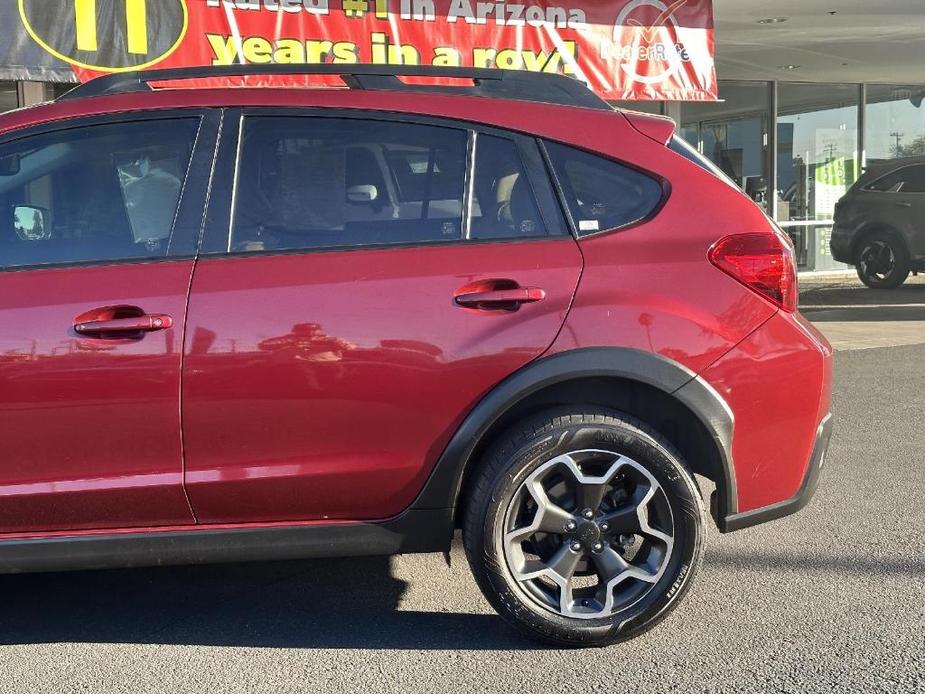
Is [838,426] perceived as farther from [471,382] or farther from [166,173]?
[166,173]

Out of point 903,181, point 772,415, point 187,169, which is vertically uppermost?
point 187,169

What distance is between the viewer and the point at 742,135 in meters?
16.4

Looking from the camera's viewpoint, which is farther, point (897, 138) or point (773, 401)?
point (897, 138)

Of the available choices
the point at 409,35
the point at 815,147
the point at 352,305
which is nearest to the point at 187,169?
the point at 352,305

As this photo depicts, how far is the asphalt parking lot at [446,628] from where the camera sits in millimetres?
3057

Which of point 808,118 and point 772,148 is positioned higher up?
point 808,118

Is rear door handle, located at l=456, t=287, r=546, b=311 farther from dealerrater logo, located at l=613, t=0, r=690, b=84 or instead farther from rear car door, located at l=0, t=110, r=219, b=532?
dealerrater logo, located at l=613, t=0, r=690, b=84

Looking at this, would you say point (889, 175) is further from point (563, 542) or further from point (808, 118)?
point (563, 542)

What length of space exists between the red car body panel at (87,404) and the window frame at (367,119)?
16 centimetres

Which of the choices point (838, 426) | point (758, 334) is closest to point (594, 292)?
point (758, 334)

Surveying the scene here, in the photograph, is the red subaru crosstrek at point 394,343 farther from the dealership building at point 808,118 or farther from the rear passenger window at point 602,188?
the dealership building at point 808,118

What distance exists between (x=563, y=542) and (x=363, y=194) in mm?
1266

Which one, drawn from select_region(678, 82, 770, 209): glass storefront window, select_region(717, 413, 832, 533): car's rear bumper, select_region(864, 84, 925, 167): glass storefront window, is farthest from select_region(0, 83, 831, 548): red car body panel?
select_region(864, 84, 925, 167): glass storefront window

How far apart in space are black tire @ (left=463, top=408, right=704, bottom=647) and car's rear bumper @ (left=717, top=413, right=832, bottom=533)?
134mm
